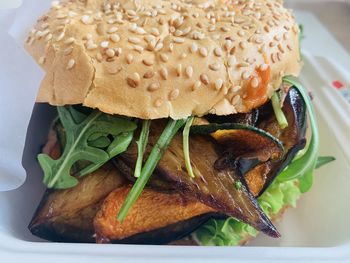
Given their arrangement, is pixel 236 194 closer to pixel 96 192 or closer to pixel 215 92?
pixel 215 92

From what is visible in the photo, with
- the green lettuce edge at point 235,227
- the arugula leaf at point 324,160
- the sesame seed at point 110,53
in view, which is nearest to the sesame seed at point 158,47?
the sesame seed at point 110,53

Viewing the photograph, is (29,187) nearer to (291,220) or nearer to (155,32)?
(155,32)

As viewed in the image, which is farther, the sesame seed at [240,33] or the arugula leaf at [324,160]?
the arugula leaf at [324,160]

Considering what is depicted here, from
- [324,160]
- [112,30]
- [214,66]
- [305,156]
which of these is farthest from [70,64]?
[324,160]

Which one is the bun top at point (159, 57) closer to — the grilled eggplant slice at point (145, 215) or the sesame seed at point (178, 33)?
the sesame seed at point (178, 33)

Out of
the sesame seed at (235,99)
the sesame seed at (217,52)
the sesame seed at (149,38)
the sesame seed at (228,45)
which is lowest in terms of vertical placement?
the sesame seed at (235,99)

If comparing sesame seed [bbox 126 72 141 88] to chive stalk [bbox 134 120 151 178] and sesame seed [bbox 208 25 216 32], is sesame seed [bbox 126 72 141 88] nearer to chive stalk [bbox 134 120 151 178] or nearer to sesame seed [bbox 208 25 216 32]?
chive stalk [bbox 134 120 151 178]

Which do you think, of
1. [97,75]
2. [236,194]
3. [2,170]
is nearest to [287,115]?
[236,194]
